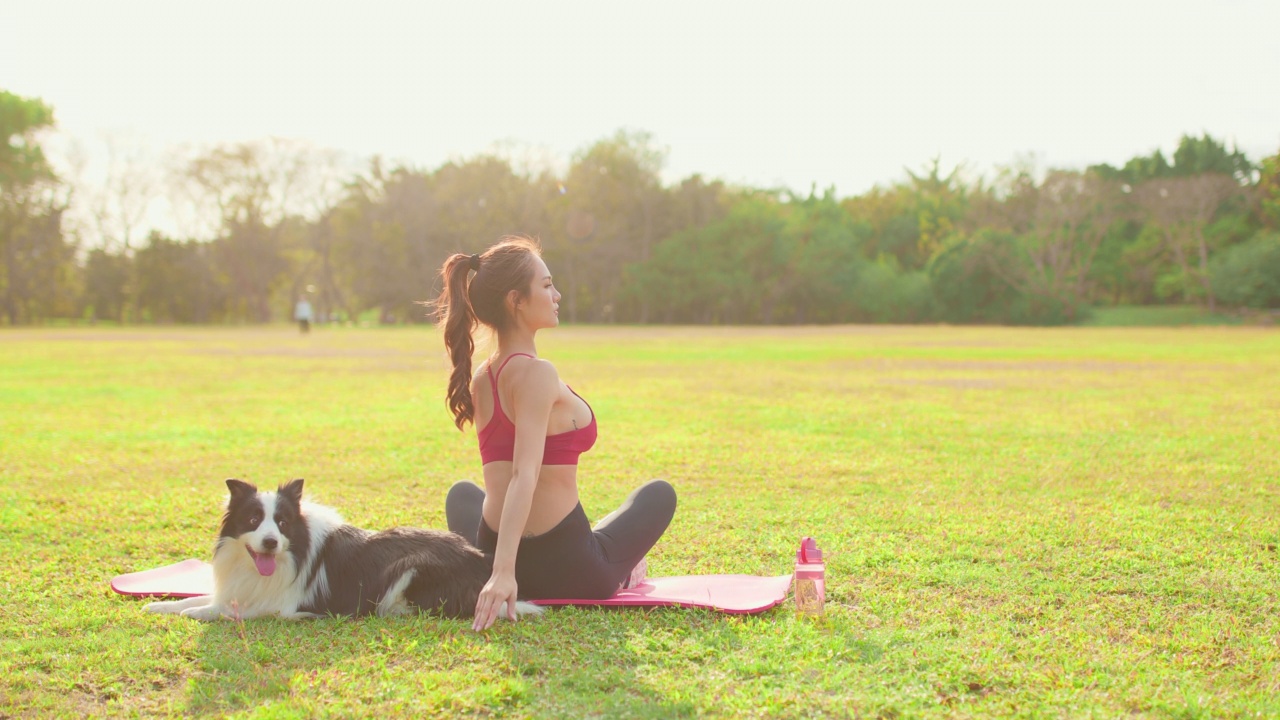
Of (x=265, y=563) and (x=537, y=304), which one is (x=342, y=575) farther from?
(x=537, y=304)

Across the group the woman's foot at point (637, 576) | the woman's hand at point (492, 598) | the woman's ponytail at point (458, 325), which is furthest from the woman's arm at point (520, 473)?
the woman's foot at point (637, 576)

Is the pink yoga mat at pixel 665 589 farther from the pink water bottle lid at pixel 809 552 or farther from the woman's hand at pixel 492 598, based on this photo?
the woman's hand at pixel 492 598

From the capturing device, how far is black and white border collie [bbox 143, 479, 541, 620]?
12.3 ft

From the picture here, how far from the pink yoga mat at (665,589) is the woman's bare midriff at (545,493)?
1.23 ft

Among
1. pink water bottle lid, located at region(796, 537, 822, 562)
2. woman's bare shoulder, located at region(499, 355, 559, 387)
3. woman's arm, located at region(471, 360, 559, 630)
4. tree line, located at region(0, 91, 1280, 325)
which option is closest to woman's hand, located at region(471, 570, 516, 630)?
woman's arm, located at region(471, 360, 559, 630)

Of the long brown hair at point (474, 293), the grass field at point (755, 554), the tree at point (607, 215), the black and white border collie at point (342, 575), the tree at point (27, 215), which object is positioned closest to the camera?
the grass field at point (755, 554)

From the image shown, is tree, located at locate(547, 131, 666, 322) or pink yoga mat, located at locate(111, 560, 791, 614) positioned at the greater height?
tree, located at locate(547, 131, 666, 322)

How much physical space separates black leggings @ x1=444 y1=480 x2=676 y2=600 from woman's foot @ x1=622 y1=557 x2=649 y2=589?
0.36 ft

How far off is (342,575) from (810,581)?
6.10 feet

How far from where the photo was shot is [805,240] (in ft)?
205

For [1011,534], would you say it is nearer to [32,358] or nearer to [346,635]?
[346,635]

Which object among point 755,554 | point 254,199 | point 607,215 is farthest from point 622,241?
point 755,554

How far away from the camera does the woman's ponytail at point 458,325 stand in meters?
3.70

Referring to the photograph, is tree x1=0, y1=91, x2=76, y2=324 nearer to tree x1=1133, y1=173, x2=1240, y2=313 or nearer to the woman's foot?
the woman's foot
